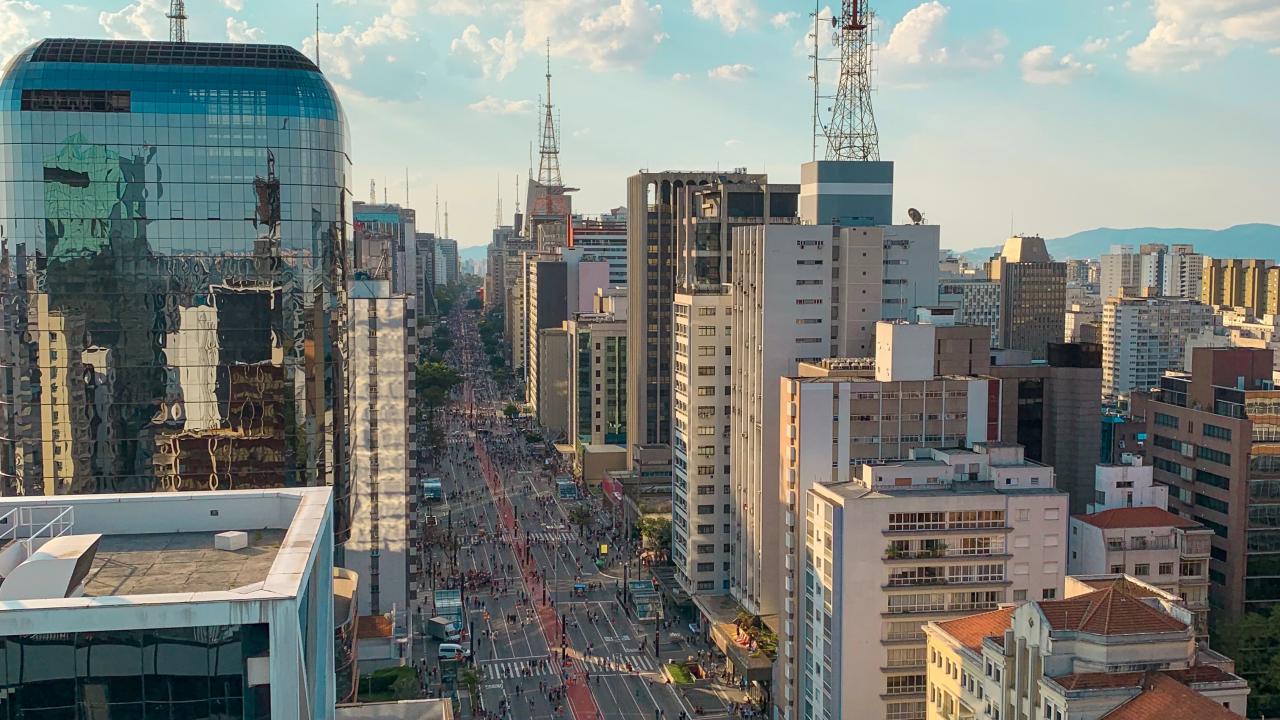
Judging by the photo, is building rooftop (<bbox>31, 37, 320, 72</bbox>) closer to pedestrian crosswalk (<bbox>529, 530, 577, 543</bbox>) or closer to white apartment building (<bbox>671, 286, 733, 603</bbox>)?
white apartment building (<bbox>671, 286, 733, 603</bbox>)

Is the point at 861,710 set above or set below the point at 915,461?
below

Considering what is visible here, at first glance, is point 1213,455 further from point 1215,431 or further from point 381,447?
point 381,447

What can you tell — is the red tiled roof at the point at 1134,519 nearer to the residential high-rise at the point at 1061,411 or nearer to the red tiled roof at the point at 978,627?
the red tiled roof at the point at 978,627

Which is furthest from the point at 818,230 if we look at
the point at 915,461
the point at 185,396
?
the point at 185,396

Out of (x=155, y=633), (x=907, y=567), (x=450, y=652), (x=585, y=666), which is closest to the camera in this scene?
(x=155, y=633)

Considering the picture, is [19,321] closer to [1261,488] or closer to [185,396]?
[185,396]

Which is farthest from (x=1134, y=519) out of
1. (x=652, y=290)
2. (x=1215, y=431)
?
(x=652, y=290)
